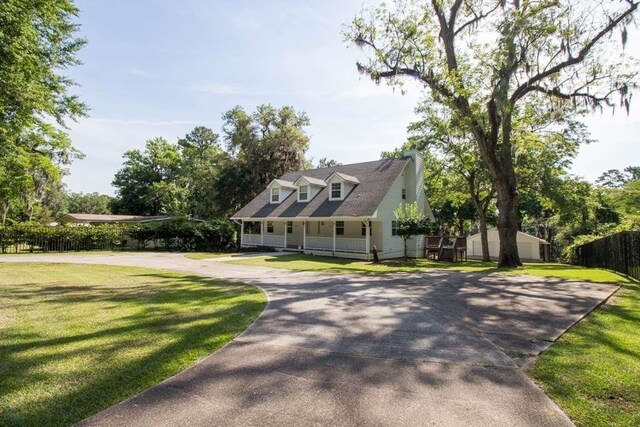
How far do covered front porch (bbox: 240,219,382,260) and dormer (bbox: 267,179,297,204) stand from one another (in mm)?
2056

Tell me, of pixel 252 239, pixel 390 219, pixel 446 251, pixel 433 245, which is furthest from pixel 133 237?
pixel 446 251

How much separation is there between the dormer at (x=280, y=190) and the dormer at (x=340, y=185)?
4518 mm

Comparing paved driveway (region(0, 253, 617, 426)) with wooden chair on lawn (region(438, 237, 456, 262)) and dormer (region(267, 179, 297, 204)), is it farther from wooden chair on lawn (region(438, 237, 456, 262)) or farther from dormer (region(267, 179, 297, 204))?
dormer (region(267, 179, 297, 204))

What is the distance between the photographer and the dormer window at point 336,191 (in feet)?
80.5

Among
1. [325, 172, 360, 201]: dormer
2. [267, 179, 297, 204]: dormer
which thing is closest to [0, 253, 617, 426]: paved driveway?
[325, 172, 360, 201]: dormer

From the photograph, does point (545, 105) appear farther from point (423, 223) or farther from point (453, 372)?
point (453, 372)

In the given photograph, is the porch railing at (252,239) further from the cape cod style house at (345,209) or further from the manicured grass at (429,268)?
the manicured grass at (429,268)

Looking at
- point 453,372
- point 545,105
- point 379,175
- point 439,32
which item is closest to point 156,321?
point 453,372

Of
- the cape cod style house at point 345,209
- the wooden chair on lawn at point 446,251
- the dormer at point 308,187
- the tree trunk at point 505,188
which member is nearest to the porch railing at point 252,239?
the cape cod style house at point 345,209

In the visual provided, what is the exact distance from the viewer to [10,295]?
8484 millimetres

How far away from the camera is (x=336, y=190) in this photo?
2478 cm

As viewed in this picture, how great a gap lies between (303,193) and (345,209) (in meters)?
5.39

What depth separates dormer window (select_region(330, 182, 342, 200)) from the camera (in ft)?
80.5

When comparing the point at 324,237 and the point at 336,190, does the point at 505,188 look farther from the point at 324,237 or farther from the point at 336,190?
the point at 324,237
